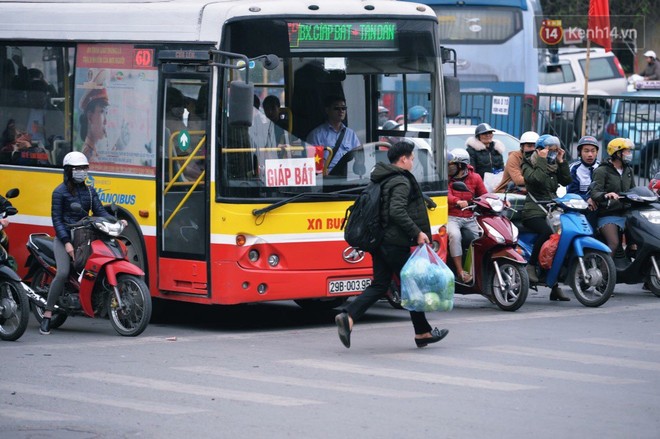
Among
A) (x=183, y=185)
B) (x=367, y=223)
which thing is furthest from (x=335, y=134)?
(x=367, y=223)

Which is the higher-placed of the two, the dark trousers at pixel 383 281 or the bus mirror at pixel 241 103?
the bus mirror at pixel 241 103

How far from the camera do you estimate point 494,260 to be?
48.2 feet

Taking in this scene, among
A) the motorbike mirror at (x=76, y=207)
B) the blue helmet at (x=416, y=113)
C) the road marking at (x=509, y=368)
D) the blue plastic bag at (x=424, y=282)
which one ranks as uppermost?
the blue helmet at (x=416, y=113)

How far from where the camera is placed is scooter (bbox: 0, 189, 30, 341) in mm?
12586

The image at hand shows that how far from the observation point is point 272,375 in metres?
10.6

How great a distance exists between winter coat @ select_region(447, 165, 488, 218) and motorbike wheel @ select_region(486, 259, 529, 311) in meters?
0.64

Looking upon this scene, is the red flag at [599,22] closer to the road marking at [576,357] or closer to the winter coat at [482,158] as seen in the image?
the winter coat at [482,158]

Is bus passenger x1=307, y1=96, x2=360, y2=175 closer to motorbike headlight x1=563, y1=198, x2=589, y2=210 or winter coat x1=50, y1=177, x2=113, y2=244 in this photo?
winter coat x1=50, y1=177, x2=113, y2=244

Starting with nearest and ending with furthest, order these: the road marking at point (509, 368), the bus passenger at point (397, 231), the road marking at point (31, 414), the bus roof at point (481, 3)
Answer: the road marking at point (31, 414)
the road marking at point (509, 368)
the bus passenger at point (397, 231)
the bus roof at point (481, 3)

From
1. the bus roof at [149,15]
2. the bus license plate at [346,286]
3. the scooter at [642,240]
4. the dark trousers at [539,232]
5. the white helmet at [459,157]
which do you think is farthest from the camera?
the scooter at [642,240]

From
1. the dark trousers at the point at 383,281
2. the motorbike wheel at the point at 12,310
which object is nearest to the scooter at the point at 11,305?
the motorbike wheel at the point at 12,310

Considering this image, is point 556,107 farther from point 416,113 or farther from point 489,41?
point 416,113

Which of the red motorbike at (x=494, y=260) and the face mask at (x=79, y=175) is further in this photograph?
the red motorbike at (x=494, y=260)

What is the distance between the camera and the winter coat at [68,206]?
43.0ft
